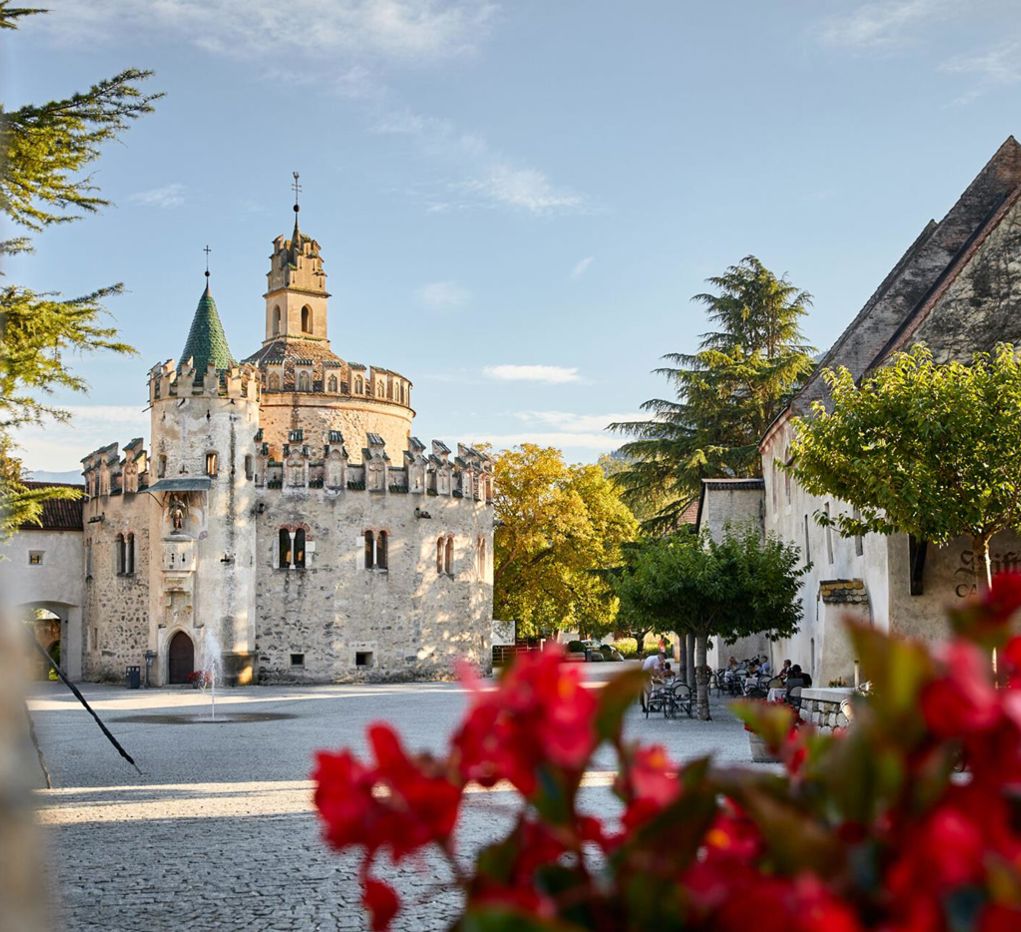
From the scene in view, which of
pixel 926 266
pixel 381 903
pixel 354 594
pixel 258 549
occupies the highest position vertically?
pixel 926 266

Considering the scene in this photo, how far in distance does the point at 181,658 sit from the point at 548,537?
18327mm

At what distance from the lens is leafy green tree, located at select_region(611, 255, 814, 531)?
45.4 meters

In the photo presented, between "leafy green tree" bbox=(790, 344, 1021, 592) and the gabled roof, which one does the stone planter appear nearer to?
"leafy green tree" bbox=(790, 344, 1021, 592)

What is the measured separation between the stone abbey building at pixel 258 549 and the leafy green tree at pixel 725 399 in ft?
28.6

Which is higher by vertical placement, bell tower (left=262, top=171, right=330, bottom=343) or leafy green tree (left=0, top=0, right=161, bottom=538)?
bell tower (left=262, top=171, right=330, bottom=343)

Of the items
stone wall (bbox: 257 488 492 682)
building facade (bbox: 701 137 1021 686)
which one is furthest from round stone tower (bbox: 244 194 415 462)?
building facade (bbox: 701 137 1021 686)

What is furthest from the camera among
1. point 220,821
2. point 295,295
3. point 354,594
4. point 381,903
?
point 295,295

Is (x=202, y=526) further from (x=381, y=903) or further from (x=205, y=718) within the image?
(x=381, y=903)

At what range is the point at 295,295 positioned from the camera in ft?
201

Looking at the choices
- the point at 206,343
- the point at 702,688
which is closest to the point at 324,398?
the point at 206,343

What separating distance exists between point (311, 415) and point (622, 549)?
18.8 m

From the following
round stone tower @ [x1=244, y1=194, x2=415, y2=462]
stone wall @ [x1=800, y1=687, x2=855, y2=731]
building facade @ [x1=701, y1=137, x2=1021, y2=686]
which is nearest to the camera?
stone wall @ [x1=800, y1=687, x2=855, y2=731]

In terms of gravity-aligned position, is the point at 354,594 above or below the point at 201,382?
below

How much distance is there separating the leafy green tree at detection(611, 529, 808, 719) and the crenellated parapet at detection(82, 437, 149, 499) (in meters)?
27.9
